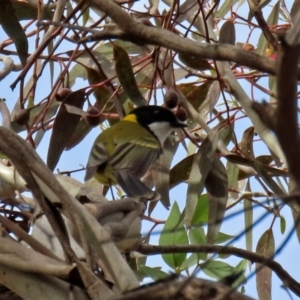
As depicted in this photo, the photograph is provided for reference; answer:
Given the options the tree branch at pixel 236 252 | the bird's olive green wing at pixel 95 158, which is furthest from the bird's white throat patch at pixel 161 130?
the tree branch at pixel 236 252

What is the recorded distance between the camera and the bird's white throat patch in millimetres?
1942

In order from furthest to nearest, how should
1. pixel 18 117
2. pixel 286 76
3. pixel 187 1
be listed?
1. pixel 187 1
2. pixel 18 117
3. pixel 286 76

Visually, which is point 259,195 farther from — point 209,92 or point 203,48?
point 203,48

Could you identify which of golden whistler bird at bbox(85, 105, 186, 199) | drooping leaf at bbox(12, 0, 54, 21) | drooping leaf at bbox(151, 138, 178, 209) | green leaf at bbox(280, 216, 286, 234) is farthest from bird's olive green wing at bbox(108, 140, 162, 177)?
drooping leaf at bbox(12, 0, 54, 21)

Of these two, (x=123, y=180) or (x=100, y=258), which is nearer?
(x=100, y=258)

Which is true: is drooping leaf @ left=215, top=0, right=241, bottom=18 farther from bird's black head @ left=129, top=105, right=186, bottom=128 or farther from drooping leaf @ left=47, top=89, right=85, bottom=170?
drooping leaf @ left=47, top=89, right=85, bottom=170

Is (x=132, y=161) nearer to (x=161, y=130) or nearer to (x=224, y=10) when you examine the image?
(x=161, y=130)

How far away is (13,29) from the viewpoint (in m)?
1.32

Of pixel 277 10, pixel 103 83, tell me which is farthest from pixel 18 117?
pixel 277 10

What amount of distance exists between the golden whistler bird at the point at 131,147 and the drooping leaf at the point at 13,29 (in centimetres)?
36

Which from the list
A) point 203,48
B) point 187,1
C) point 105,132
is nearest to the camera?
point 203,48

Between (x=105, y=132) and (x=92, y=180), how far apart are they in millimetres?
350

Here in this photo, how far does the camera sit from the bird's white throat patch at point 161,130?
6.37 feet

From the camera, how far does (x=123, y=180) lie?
1.69 m
